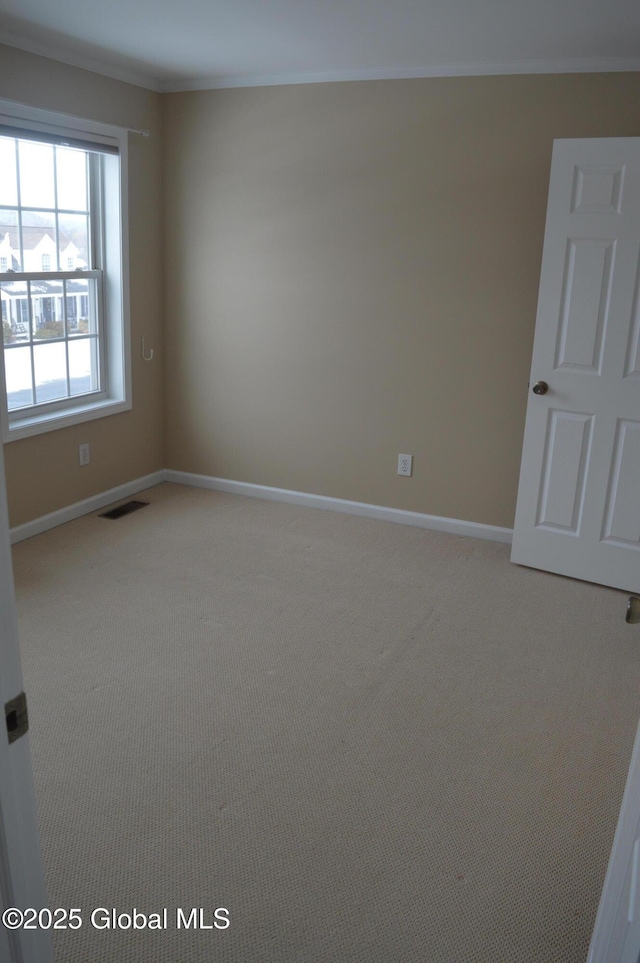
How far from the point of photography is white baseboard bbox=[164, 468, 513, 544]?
4305mm

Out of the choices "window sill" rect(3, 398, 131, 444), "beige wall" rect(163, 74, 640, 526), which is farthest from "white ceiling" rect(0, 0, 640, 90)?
"window sill" rect(3, 398, 131, 444)

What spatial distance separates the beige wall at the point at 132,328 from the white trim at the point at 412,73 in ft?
1.15

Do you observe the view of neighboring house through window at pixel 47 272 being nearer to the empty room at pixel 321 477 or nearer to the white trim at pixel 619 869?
the empty room at pixel 321 477

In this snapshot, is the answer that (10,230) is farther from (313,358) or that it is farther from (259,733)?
(259,733)

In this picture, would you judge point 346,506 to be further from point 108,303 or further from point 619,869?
point 619,869

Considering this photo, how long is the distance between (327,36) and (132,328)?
1978mm

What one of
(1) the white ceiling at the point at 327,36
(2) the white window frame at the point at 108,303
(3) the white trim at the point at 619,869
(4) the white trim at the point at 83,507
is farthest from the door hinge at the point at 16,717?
(4) the white trim at the point at 83,507

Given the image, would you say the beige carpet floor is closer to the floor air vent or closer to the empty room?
the empty room

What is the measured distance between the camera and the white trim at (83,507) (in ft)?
13.3

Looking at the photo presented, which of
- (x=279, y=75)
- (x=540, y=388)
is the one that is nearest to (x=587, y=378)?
(x=540, y=388)

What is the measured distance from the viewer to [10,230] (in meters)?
3.78

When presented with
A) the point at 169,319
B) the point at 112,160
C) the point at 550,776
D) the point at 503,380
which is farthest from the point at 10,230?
the point at 550,776

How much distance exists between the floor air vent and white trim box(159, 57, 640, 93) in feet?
7.83

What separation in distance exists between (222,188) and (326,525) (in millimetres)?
2026
